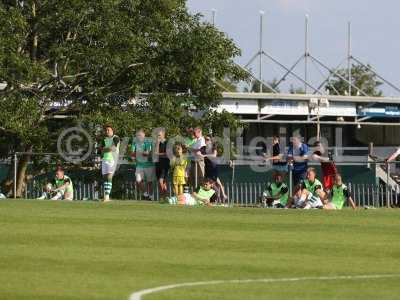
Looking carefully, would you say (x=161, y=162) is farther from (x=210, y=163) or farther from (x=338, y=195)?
(x=338, y=195)

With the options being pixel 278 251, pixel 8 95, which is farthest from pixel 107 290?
pixel 8 95

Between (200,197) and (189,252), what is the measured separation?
13.7 m

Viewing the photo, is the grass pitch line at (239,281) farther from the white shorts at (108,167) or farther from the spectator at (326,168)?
the white shorts at (108,167)

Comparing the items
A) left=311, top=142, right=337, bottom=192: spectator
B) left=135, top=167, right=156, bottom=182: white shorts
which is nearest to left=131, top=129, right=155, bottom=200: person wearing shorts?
left=135, top=167, right=156, bottom=182: white shorts

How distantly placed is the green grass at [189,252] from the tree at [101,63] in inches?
540

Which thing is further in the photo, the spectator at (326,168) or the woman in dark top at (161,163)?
the woman in dark top at (161,163)

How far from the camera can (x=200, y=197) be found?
1137 inches

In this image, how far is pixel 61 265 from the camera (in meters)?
13.5

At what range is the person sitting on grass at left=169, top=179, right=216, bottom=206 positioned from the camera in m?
28.1

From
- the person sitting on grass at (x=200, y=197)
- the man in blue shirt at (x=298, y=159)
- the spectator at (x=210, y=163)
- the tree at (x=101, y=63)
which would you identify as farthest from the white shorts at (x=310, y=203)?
the tree at (x=101, y=63)

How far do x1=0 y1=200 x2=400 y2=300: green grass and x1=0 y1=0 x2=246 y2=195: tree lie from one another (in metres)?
13.7

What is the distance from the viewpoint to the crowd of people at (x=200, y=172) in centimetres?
2788

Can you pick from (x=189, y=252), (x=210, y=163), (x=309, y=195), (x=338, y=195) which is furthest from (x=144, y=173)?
(x=189, y=252)

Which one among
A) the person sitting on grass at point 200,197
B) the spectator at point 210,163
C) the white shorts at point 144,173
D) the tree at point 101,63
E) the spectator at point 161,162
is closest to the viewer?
the person sitting on grass at point 200,197
